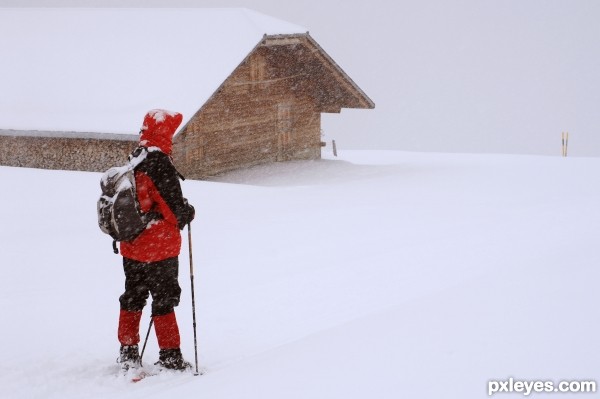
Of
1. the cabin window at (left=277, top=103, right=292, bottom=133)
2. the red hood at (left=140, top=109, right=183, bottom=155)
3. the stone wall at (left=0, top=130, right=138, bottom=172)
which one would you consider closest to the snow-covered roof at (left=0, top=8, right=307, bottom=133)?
the stone wall at (left=0, top=130, right=138, bottom=172)

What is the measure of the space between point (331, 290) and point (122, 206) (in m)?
2.87

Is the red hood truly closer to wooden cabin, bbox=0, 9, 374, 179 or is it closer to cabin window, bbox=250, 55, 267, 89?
wooden cabin, bbox=0, 9, 374, 179

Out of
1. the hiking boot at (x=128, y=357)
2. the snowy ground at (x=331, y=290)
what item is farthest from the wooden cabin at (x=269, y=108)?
the hiking boot at (x=128, y=357)

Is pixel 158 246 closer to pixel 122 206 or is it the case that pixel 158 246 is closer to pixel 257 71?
pixel 122 206

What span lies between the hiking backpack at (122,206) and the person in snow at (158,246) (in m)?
0.04

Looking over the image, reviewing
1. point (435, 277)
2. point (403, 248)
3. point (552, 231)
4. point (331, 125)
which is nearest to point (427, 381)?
point (435, 277)

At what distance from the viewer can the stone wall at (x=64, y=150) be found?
1666cm

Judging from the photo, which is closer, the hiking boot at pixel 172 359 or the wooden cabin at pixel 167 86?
the hiking boot at pixel 172 359

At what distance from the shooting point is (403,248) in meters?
9.21

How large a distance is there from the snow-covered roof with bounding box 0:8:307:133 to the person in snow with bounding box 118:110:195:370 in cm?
954

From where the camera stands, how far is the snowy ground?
4777 mm

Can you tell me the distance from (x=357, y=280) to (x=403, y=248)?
1.39 meters

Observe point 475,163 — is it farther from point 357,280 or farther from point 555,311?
point 555,311

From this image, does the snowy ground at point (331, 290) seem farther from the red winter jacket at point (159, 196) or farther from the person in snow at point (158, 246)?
the red winter jacket at point (159, 196)
